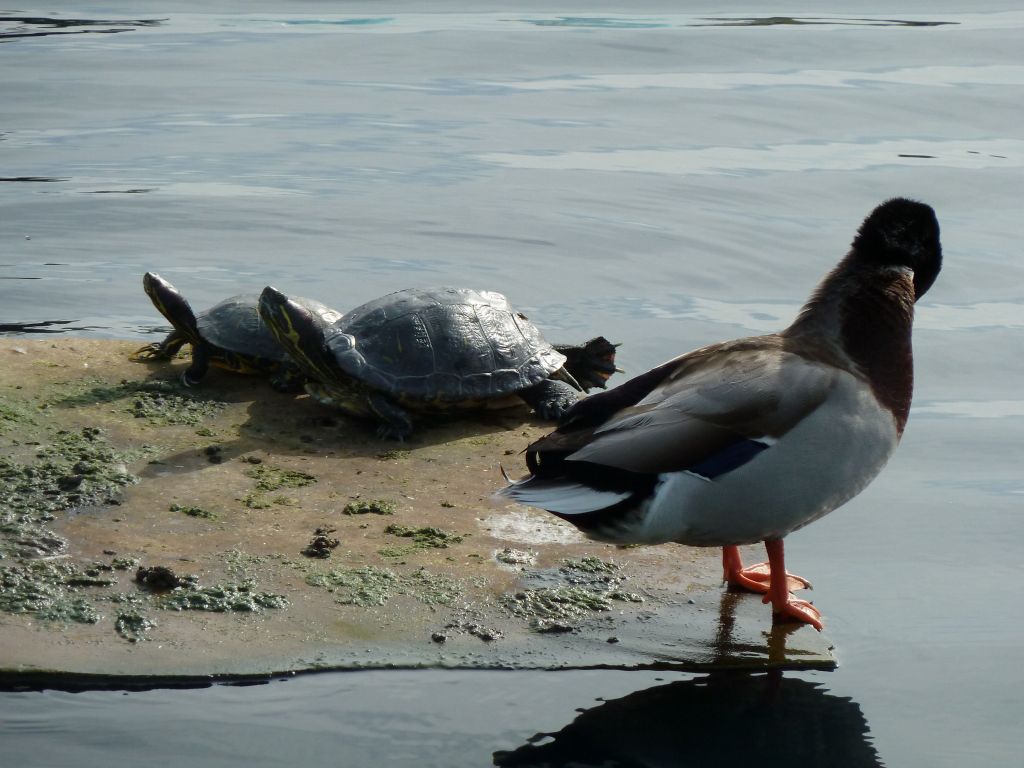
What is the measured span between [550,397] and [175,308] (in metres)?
2.08

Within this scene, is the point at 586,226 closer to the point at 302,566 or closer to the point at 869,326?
the point at 869,326

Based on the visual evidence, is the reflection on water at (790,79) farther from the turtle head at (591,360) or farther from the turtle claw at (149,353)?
the turtle claw at (149,353)

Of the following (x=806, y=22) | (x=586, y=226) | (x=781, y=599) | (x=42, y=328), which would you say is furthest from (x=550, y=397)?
(x=806, y=22)

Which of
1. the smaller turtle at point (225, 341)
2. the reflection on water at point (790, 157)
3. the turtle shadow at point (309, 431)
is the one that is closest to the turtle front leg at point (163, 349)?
the smaller turtle at point (225, 341)

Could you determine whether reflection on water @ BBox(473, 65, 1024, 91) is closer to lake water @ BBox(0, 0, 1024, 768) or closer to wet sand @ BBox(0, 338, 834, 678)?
lake water @ BBox(0, 0, 1024, 768)

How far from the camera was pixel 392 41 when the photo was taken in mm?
18719

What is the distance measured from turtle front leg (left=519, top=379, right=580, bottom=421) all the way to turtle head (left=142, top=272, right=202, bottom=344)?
176 cm

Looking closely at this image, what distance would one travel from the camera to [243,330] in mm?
7066

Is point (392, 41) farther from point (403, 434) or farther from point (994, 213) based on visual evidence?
point (403, 434)

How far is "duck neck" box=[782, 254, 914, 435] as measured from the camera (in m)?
4.81

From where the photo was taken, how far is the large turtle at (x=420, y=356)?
649 cm

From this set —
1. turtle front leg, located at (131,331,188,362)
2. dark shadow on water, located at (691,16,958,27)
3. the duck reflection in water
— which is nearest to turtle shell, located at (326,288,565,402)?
turtle front leg, located at (131,331,188,362)

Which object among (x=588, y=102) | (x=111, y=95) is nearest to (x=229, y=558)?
(x=588, y=102)

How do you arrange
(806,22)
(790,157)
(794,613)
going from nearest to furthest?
(794,613) → (790,157) → (806,22)
